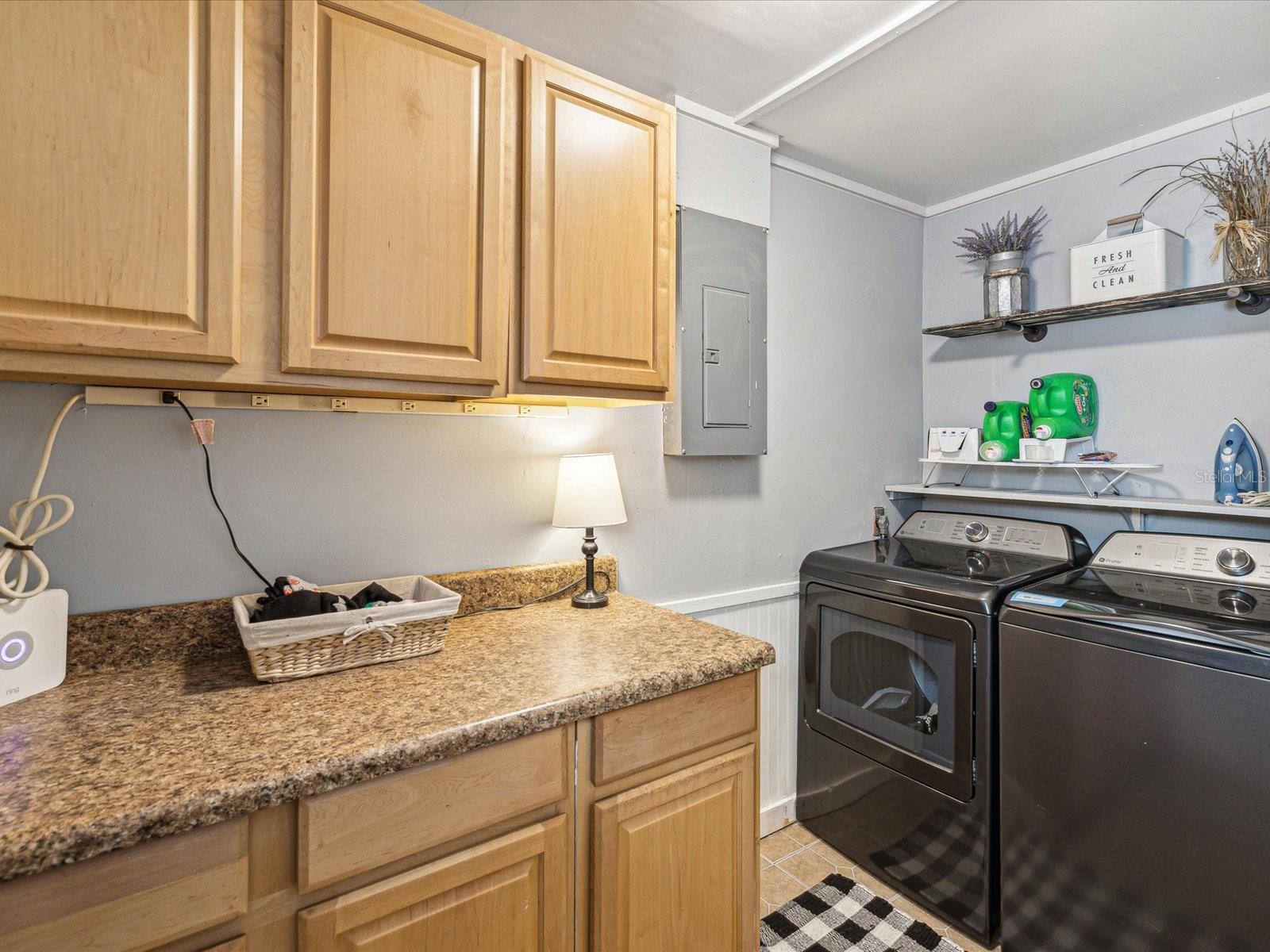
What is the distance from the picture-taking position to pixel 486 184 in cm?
133

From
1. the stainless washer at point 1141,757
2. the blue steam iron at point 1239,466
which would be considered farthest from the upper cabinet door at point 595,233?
the blue steam iron at point 1239,466

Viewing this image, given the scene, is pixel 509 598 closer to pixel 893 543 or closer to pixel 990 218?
pixel 893 543

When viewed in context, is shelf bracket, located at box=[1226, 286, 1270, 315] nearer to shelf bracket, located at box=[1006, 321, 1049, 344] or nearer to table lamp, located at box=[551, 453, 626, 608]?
shelf bracket, located at box=[1006, 321, 1049, 344]

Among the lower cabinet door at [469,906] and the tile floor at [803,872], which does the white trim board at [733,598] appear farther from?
the lower cabinet door at [469,906]

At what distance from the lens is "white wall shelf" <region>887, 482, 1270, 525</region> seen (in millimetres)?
1850

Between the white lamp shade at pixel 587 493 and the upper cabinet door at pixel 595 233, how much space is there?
0.25 meters

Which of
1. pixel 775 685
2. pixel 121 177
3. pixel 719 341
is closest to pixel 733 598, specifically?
pixel 775 685

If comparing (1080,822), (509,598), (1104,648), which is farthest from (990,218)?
(509,598)

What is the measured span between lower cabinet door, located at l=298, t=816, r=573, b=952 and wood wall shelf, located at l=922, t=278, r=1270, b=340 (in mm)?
2238

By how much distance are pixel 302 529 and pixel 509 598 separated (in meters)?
0.53

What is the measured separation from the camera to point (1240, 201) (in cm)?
191

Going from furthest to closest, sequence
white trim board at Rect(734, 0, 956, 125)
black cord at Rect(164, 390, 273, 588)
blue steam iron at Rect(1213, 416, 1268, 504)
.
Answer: blue steam iron at Rect(1213, 416, 1268, 504)
white trim board at Rect(734, 0, 956, 125)
black cord at Rect(164, 390, 273, 588)

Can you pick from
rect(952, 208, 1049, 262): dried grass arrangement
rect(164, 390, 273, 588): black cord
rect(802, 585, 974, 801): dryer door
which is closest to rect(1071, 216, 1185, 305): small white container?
rect(952, 208, 1049, 262): dried grass arrangement

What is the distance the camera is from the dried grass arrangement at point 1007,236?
2441 millimetres
